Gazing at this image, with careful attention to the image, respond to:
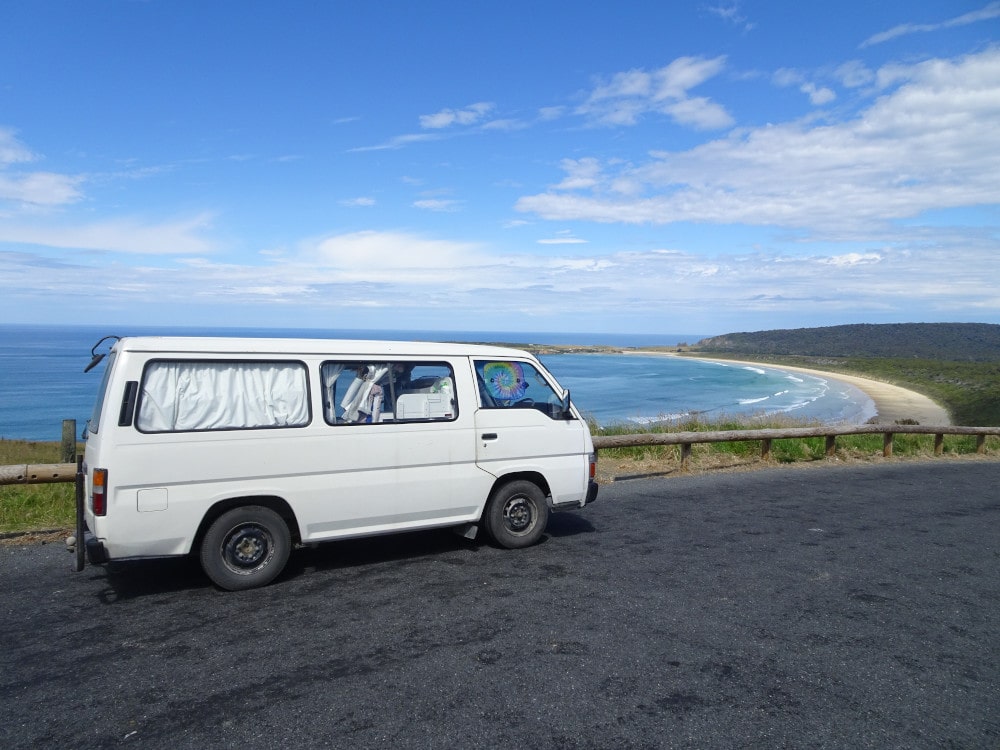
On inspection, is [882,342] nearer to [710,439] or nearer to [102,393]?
[710,439]

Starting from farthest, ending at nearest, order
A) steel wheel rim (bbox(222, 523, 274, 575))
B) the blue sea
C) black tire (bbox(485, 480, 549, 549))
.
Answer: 1. the blue sea
2. black tire (bbox(485, 480, 549, 549))
3. steel wheel rim (bbox(222, 523, 274, 575))

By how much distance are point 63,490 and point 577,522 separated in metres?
6.88

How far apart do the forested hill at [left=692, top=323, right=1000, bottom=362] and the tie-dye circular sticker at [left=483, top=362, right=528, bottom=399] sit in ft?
373

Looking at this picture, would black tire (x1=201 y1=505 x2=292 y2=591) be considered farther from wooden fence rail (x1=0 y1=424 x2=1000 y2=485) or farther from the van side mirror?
the van side mirror

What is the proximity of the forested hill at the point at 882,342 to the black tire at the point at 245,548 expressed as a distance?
116m

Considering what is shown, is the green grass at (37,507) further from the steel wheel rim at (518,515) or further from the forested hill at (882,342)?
the forested hill at (882,342)

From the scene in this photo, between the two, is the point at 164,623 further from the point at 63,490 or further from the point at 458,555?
the point at 63,490

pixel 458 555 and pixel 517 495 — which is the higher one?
pixel 517 495

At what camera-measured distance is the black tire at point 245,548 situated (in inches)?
241

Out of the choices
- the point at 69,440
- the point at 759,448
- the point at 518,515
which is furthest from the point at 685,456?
the point at 69,440

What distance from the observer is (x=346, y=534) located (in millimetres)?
6672

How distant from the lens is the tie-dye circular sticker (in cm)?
764

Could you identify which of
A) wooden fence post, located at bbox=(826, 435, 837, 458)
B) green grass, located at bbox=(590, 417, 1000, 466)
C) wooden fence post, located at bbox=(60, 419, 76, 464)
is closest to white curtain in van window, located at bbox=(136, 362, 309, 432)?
wooden fence post, located at bbox=(60, 419, 76, 464)

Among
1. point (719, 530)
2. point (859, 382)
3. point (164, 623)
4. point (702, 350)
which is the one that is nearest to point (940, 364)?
point (859, 382)
